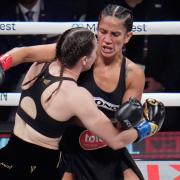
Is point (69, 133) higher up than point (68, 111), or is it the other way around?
point (68, 111)

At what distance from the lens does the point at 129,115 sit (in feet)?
8.28

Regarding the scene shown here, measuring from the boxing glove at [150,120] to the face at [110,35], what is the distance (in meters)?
0.31

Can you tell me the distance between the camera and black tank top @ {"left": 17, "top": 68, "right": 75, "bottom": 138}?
2.53 metres

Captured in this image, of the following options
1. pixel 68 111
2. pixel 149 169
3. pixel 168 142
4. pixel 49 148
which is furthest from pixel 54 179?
pixel 168 142

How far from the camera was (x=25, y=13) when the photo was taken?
396 centimetres

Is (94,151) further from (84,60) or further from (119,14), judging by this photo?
(119,14)

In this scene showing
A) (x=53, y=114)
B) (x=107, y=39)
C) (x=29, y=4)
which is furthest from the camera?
(x=29, y=4)

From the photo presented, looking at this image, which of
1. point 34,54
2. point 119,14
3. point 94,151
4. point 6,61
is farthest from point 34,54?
point 94,151

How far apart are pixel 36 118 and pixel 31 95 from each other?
4.2 inches

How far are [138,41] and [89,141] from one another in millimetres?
1258

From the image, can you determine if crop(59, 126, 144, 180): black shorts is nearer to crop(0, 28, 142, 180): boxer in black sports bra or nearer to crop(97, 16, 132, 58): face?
crop(0, 28, 142, 180): boxer in black sports bra

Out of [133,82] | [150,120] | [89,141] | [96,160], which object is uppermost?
[133,82]

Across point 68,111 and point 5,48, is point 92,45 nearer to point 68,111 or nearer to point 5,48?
point 68,111

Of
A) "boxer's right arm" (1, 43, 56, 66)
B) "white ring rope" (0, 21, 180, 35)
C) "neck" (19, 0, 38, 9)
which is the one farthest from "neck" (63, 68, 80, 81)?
"neck" (19, 0, 38, 9)
